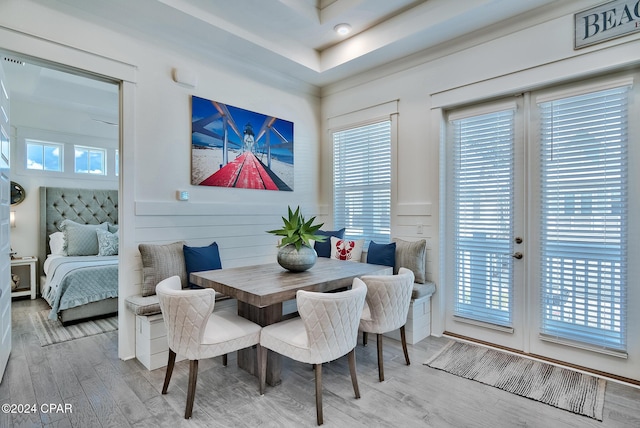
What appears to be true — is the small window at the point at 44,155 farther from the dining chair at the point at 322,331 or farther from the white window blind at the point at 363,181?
the dining chair at the point at 322,331

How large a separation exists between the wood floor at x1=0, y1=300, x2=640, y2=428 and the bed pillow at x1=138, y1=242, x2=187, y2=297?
26.4 inches

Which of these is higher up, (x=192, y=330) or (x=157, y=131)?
(x=157, y=131)

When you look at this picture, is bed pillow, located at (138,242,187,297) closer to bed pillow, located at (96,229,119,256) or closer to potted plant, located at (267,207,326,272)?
potted plant, located at (267,207,326,272)

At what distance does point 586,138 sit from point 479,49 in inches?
48.5

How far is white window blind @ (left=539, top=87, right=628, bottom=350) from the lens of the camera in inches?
98.2

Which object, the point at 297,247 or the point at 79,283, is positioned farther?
the point at 79,283

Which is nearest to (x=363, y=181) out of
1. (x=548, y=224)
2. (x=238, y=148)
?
(x=238, y=148)

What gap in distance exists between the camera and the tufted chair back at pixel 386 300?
2334 millimetres

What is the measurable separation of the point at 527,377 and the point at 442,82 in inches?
108

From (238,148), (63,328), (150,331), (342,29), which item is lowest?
(63,328)

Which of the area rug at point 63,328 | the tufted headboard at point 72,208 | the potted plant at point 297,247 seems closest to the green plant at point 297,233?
the potted plant at point 297,247

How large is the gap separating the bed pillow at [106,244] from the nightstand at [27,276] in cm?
93

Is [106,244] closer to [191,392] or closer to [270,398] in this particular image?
[191,392]

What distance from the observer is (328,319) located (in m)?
1.93
